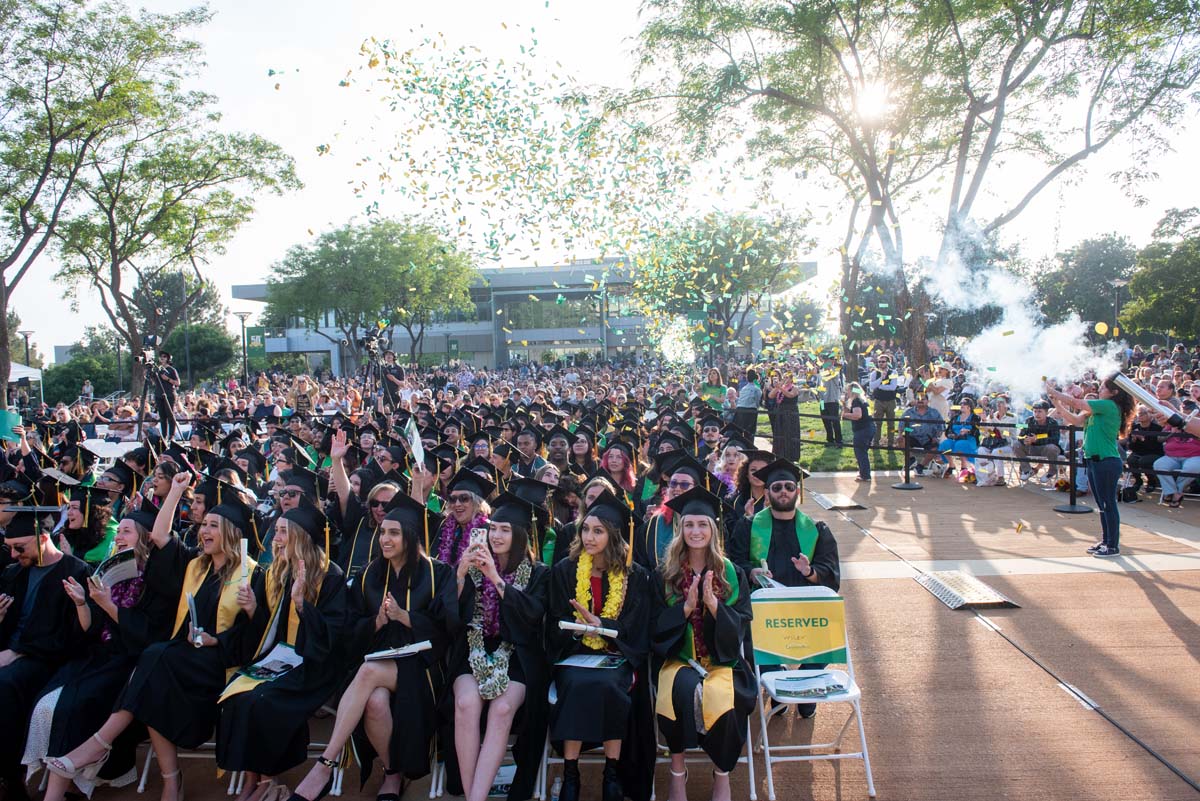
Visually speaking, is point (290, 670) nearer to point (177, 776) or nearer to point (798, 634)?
point (177, 776)

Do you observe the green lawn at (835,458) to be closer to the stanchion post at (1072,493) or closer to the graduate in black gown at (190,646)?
the stanchion post at (1072,493)

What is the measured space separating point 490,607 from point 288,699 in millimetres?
1151

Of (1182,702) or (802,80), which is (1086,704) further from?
(802,80)

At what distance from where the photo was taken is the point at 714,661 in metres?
4.81

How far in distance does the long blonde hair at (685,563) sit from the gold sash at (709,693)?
0.40 metres

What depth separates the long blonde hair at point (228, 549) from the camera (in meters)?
5.23

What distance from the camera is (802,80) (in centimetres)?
1739

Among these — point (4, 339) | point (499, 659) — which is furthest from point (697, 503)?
point (4, 339)

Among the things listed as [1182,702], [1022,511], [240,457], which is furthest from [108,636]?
[1022,511]

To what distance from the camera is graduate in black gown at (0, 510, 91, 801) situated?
4859 millimetres

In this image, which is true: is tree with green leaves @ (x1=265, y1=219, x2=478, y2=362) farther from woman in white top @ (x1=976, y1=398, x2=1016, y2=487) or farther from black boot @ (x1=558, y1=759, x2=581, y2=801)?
black boot @ (x1=558, y1=759, x2=581, y2=801)

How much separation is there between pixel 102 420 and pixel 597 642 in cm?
1504

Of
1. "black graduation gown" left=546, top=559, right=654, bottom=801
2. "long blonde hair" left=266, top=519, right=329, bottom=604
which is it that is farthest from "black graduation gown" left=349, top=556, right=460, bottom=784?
"black graduation gown" left=546, top=559, right=654, bottom=801

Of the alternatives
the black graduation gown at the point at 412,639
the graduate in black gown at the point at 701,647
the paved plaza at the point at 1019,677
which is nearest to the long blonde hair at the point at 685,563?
the graduate in black gown at the point at 701,647
